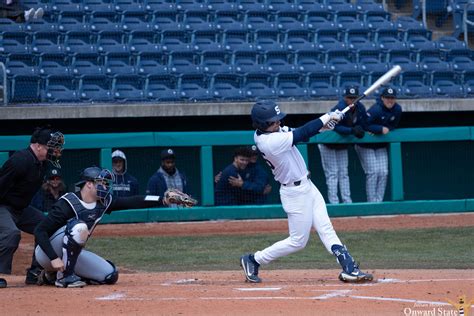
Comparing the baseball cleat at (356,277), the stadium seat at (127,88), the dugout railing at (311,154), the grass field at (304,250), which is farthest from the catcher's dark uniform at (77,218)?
the stadium seat at (127,88)

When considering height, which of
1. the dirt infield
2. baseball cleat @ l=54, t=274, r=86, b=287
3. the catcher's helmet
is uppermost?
the catcher's helmet

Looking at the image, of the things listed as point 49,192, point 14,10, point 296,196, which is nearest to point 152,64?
point 14,10

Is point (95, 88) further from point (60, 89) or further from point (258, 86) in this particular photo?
point (258, 86)

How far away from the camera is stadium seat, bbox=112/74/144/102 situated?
46.0 feet

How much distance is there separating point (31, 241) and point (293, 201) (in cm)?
533

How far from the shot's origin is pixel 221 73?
576 inches

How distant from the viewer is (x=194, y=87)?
47.2ft

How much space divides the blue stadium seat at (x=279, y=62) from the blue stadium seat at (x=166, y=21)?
1558mm

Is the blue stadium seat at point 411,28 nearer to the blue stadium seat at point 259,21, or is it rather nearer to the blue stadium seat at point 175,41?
the blue stadium seat at point 259,21

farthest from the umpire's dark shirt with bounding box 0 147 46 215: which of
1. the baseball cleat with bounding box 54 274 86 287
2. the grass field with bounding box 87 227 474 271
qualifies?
the grass field with bounding box 87 227 474 271

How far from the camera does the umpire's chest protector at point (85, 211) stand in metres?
7.54

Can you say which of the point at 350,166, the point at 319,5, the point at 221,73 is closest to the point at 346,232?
the point at 350,166

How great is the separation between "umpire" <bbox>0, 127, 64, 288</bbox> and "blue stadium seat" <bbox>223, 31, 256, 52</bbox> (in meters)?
7.54

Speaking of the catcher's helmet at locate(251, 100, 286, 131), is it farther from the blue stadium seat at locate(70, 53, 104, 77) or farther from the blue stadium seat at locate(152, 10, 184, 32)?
the blue stadium seat at locate(152, 10, 184, 32)
